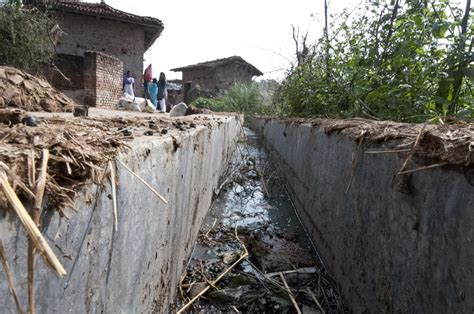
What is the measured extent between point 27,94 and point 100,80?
5837mm

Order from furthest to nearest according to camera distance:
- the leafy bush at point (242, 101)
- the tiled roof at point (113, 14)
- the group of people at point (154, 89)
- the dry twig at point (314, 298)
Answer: the leafy bush at point (242, 101) → the tiled roof at point (113, 14) → the group of people at point (154, 89) → the dry twig at point (314, 298)

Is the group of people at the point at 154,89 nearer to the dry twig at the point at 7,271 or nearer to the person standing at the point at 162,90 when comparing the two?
the person standing at the point at 162,90

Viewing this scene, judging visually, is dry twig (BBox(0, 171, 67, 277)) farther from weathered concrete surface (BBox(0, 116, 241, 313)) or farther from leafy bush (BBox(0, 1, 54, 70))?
leafy bush (BBox(0, 1, 54, 70))

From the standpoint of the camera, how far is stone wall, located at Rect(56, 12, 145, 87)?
14594 mm

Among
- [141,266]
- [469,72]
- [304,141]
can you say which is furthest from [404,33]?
[141,266]

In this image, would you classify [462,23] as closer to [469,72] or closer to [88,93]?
[469,72]

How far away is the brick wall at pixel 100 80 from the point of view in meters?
10.7

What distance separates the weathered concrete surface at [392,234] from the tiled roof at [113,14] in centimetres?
1464

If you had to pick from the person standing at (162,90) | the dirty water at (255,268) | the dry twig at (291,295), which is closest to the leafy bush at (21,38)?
the person standing at (162,90)

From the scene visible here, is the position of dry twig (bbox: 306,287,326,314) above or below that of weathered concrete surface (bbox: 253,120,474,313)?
below

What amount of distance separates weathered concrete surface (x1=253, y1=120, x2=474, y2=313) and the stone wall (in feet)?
47.7

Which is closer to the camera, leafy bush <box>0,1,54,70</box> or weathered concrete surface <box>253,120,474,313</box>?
weathered concrete surface <box>253,120,474,313</box>

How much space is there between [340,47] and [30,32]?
894 cm

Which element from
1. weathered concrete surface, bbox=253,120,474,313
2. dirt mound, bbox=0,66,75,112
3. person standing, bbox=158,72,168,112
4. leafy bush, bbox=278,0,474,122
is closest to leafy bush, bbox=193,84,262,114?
person standing, bbox=158,72,168,112
